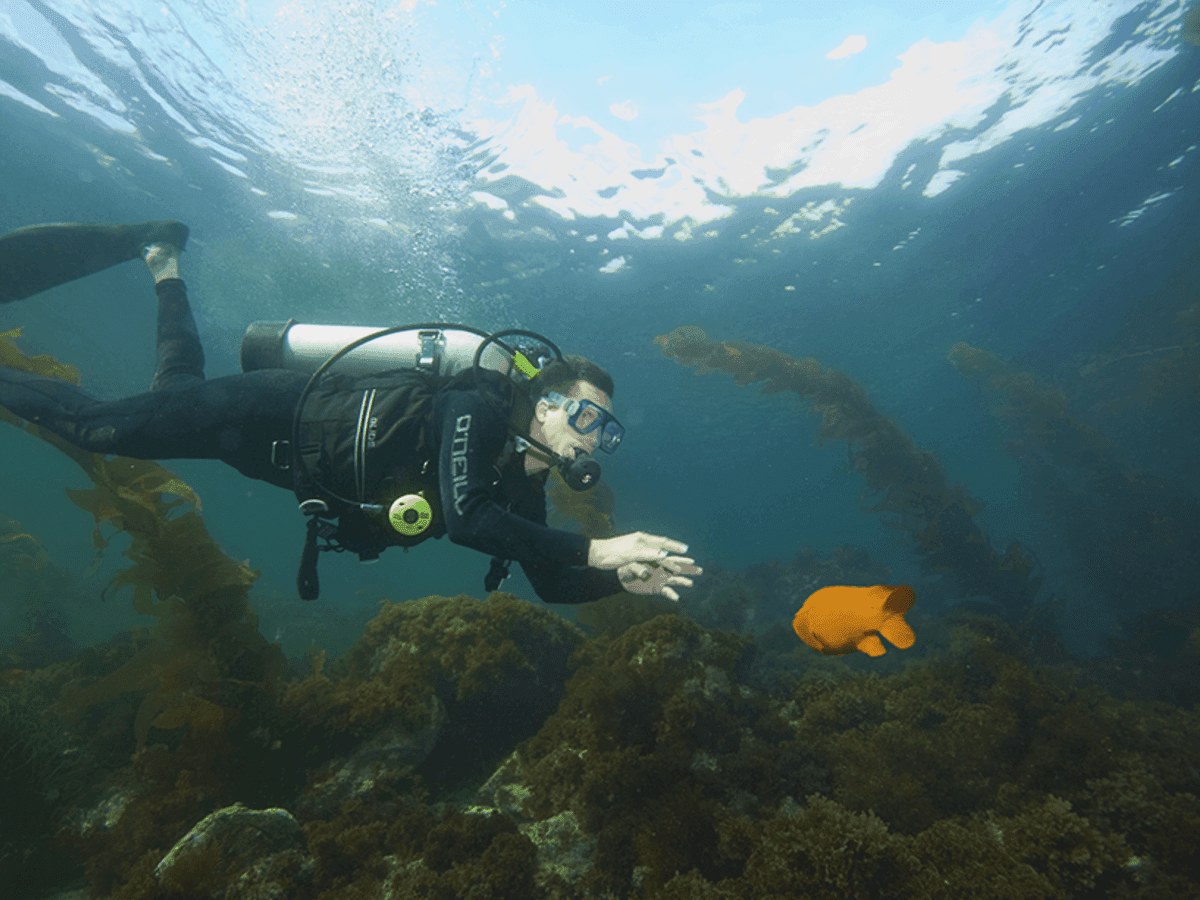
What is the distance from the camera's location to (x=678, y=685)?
456 cm

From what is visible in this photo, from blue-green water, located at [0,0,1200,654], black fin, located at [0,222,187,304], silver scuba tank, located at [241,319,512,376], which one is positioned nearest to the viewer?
silver scuba tank, located at [241,319,512,376]

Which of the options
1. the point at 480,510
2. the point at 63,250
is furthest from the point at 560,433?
the point at 63,250

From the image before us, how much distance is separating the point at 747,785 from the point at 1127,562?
15.6 meters

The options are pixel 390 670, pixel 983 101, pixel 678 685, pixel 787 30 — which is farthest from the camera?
Answer: pixel 983 101

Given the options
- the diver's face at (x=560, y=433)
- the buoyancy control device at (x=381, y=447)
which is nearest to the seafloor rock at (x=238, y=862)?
the buoyancy control device at (x=381, y=447)

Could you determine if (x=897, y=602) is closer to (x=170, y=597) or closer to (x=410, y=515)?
(x=410, y=515)

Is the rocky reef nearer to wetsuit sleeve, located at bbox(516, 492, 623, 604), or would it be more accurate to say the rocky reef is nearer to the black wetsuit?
wetsuit sleeve, located at bbox(516, 492, 623, 604)

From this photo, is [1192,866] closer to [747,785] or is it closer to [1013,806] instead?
[1013,806]

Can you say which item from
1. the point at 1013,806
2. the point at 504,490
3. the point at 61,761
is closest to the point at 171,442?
the point at 504,490

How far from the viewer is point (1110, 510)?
519 inches

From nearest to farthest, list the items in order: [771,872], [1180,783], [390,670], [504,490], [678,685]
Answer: [771,872]
[1180,783]
[504,490]
[678,685]
[390,670]

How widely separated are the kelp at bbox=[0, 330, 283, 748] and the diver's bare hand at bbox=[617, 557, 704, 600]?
4.66 metres

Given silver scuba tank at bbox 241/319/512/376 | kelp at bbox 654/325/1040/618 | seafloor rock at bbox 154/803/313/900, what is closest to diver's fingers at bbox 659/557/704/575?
silver scuba tank at bbox 241/319/512/376

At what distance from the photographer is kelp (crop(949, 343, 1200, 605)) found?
40.4 feet
